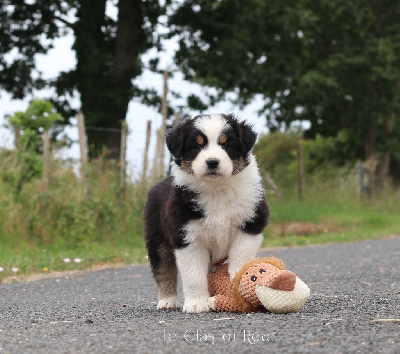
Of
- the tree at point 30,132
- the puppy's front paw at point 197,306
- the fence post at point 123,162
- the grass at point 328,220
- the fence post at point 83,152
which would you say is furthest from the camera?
the grass at point 328,220

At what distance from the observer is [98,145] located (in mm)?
19156

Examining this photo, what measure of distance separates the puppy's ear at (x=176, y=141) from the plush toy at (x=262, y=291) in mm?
1092

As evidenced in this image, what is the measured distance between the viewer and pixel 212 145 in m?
5.43

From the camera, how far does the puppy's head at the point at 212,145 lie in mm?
5281

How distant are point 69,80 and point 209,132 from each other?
59.4 ft

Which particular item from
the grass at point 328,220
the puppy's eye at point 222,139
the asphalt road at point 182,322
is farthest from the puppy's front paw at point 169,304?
the grass at point 328,220

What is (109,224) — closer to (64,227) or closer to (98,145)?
(64,227)

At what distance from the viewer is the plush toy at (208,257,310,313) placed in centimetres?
520

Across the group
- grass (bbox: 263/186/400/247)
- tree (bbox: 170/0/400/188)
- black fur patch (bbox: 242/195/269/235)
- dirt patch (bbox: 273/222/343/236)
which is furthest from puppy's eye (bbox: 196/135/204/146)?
tree (bbox: 170/0/400/188)

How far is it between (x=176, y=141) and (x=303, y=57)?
18.8 m

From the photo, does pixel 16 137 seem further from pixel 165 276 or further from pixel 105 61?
pixel 165 276

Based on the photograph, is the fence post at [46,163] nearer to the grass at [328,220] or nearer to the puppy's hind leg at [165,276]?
the grass at [328,220]

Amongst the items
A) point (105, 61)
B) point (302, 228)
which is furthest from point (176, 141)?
point (105, 61)

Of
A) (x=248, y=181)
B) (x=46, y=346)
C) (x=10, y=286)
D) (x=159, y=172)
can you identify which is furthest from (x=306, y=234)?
(x=46, y=346)
